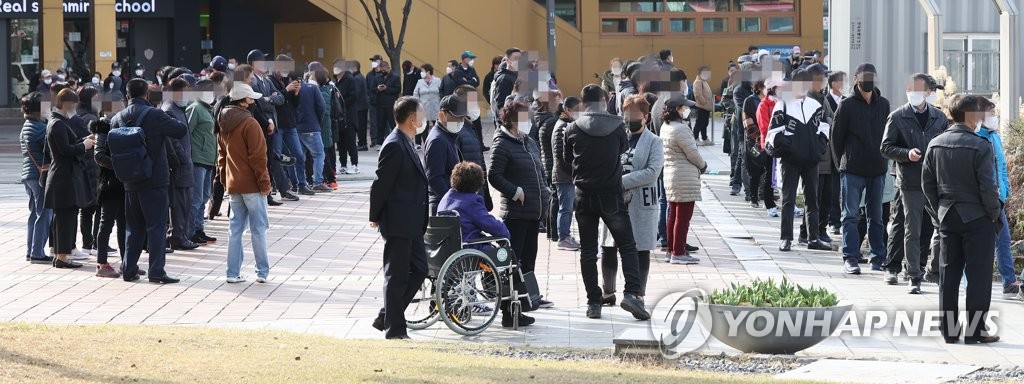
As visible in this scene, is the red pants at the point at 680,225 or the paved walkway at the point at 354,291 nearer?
the paved walkway at the point at 354,291

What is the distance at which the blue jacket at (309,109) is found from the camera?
60.6 feet

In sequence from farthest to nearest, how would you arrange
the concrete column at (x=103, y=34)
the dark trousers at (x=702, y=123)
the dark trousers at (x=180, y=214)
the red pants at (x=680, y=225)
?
the concrete column at (x=103, y=34) → the dark trousers at (x=702, y=123) → the dark trousers at (x=180, y=214) → the red pants at (x=680, y=225)

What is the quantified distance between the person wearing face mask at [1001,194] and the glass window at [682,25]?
85.7 ft

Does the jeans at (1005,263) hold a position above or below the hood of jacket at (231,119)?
below

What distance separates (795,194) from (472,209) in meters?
4.82

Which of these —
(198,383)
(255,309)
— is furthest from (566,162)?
(198,383)

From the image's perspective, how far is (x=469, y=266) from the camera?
32.0 feet

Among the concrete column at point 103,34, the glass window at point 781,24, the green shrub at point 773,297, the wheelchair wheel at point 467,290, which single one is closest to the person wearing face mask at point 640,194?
the wheelchair wheel at point 467,290

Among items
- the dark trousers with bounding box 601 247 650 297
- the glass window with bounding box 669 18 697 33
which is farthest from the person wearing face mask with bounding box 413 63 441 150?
the dark trousers with bounding box 601 247 650 297

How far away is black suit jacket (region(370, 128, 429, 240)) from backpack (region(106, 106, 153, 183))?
3372mm

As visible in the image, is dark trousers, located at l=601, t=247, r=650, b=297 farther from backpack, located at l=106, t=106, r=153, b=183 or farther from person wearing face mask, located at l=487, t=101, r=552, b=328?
backpack, located at l=106, t=106, r=153, b=183

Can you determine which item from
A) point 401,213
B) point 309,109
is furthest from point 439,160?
point 309,109

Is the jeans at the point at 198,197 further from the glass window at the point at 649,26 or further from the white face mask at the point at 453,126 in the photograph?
the glass window at the point at 649,26
